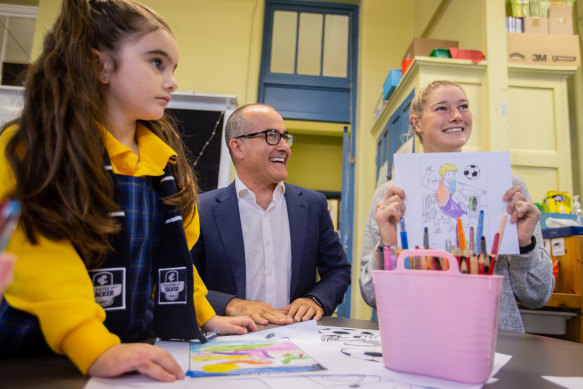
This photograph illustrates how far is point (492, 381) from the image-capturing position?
0.52 metres

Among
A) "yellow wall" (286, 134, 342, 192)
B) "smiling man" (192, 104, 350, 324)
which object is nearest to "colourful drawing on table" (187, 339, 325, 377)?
"smiling man" (192, 104, 350, 324)

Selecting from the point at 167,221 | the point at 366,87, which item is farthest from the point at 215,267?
the point at 366,87

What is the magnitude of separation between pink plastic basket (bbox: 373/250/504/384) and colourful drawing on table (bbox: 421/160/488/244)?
0.49 metres

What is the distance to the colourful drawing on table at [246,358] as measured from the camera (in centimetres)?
53

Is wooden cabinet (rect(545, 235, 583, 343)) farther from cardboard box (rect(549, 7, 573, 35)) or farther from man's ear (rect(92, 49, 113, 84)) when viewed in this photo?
man's ear (rect(92, 49, 113, 84))

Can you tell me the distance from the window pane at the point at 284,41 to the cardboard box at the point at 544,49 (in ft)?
7.79

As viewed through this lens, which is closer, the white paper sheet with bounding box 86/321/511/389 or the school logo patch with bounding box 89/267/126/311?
the white paper sheet with bounding box 86/321/511/389

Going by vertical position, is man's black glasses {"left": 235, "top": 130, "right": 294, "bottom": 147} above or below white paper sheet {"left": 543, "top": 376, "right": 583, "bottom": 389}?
above

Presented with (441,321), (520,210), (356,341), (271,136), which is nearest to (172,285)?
(356,341)

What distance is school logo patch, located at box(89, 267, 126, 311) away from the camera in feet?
2.15

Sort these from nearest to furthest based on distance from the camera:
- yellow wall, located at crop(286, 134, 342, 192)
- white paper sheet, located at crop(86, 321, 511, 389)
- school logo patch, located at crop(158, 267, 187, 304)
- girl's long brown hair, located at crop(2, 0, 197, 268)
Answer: white paper sheet, located at crop(86, 321, 511, 389), girl's long brown hair, located at crop(2, 0, 197, 268), school logo patch, located at crop(158, 267, 187, 304), yellow wall, located at crop(286, 134, 342, 192)

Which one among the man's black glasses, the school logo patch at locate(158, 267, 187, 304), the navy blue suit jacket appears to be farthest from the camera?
the man's black glasses

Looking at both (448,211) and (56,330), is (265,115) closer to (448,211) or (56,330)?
(448,211)

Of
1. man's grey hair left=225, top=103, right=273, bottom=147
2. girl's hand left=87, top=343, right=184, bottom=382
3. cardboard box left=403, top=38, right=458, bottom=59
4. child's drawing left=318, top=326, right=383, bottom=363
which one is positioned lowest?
child's drawing left=318, top=326, right=383, bottom=363
